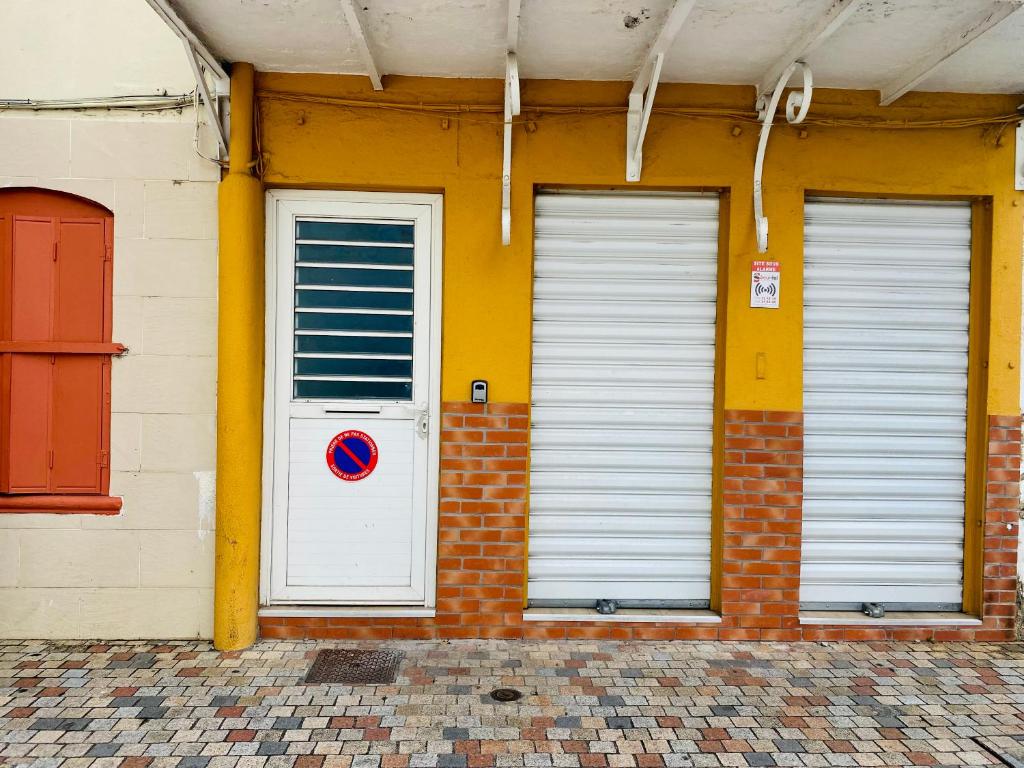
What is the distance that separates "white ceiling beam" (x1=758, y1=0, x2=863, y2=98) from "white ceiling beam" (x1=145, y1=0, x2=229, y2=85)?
3249 millimetres

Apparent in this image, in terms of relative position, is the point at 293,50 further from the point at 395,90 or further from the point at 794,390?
the point at 794,390

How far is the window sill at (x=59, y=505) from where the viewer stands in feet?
13.6

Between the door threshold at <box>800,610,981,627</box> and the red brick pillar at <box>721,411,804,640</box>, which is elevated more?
the red brick pillar at <box>721,411,804,640</box>

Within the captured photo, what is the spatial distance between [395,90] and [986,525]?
4.66 meters

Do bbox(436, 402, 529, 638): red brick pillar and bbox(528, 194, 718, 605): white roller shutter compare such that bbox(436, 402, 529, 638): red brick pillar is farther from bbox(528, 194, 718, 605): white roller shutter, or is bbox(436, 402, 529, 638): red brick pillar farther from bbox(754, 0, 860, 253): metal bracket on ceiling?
→ bbox(754, 0, 860, 253): metal bracket on ceiling

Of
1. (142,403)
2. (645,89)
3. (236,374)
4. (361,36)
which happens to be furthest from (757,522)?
(142,403)

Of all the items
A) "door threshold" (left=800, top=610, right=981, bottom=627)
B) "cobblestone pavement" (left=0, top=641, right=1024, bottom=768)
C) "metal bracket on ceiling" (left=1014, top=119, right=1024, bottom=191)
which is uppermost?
"metal bracket on ceiling" (left=1014, top=119, right=1024, bottom=191)

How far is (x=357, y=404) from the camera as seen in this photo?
4301 millimetres

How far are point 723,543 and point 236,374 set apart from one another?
10.5 feet

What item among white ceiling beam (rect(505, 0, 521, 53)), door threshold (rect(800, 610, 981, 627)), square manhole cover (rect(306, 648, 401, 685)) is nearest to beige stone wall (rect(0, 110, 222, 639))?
square manhole cover (rect(306, 648, 401, 685))

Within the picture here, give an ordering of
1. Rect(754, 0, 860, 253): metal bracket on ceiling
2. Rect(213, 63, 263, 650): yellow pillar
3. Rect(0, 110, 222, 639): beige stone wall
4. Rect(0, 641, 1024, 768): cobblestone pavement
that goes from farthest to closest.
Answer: Rect(0, 110, 222, 639): beige stone wall
Rect(213, 63, 263, 650): yellow pillar
Rect(754, 0, 860, 253): metal bracket on ceiling
Rect(0, 641, 1024, 768): cobblestone pavement

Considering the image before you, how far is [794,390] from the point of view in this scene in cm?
428

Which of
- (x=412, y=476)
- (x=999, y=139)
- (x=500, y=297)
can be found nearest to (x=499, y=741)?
(x=412, y=476)

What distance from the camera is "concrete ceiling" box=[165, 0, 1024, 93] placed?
343 centimetres
